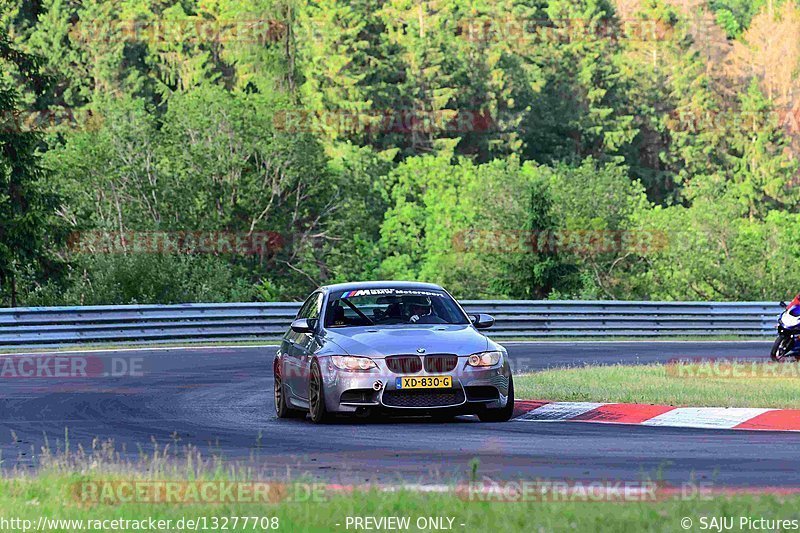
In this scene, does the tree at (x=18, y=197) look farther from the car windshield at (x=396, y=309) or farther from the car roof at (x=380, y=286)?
the car windshield at (x=396, y=309)

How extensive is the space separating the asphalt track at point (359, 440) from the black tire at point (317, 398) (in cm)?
14

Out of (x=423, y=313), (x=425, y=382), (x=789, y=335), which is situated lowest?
(x=789, y=335)

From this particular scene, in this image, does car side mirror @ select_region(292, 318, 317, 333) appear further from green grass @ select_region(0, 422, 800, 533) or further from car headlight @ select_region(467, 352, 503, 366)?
green grass @ select_region(0, 422, 800, 533)

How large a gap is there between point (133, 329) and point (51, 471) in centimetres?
2082

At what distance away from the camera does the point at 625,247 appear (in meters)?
71.5

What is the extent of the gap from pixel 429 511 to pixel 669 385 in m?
10.6

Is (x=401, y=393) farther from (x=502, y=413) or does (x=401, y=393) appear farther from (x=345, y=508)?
(x=345, y=508)

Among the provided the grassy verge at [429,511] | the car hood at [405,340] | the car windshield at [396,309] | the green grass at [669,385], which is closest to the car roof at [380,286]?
the car windshield at [396,309]

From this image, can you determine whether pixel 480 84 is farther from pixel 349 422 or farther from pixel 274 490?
pixel 274 490

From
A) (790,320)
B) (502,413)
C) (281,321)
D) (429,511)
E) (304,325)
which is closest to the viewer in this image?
(429,511)

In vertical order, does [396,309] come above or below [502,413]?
above

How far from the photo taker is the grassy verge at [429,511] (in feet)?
25.3

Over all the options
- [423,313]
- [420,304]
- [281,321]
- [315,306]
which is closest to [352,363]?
[423,313]

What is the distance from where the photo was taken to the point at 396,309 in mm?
15805
